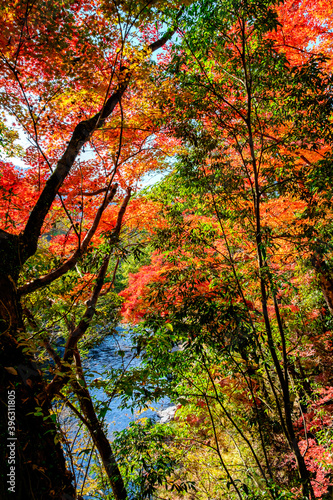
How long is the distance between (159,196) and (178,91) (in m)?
1.74

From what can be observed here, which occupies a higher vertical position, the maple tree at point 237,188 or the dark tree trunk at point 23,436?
the maple tree at point 237,188

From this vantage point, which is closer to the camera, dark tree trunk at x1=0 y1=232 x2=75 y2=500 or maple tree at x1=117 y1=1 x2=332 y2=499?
dark tree trunk at x1=0 y1=232 x2=75 y2=500

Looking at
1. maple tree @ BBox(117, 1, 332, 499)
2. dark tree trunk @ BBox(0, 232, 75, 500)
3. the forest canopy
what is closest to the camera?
dark tree trunk @ BBox(0, 232, 75, 500)

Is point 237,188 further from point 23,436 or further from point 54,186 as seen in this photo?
point 23,436

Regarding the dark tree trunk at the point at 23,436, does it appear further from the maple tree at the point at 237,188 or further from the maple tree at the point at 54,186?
the maple tree at the point at 237,188

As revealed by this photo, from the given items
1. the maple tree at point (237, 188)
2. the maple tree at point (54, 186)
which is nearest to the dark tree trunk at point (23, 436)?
the maple tree at point (54, 186)

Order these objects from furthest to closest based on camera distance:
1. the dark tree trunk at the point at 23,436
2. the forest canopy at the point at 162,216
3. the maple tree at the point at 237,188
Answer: the maple tree at the point at 237,188, the forest canopy at the point at 162,216, the dark tree trunk at the point at 23,436

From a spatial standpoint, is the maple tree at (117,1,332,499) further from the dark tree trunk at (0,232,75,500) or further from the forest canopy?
the dark tree trunk at (0,232,75,500)

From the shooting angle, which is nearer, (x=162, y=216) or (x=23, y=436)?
(x=23, y=436)

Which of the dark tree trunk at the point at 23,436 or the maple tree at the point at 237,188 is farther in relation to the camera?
the maple tree at the point at 237,188

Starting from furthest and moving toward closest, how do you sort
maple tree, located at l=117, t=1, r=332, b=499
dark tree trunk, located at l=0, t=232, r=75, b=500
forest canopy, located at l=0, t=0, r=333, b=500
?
1. maple tree, located at l=117, t=1, r=332, b=499
2. forest canopy, located at l=0, t=0, r=333, b=500
3. dark tree trunk, located at l=0, t=232, r=75, b=500

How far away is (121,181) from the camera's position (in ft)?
21.8

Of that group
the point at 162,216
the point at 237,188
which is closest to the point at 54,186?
the point at 162,216

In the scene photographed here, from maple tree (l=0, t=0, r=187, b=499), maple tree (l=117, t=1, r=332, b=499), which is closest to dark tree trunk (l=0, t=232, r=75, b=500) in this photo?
maple tree (l=0, t=0, r=187, b=499)
